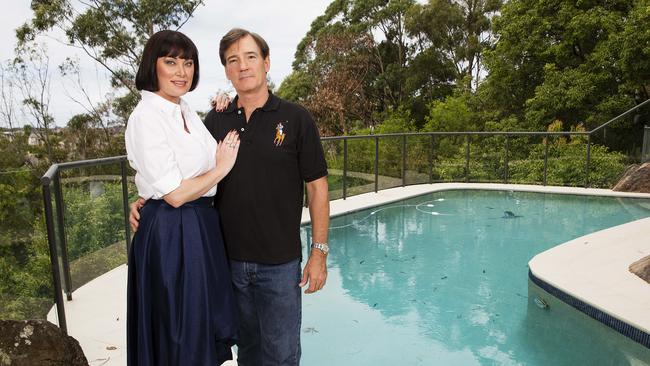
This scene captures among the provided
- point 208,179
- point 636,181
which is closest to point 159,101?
point 208,179

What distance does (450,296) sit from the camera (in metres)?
3.89

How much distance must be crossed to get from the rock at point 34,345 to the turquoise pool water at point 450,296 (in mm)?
1337

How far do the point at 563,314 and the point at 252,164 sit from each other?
2873 mm

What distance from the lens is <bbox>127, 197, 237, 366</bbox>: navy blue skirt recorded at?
140cm

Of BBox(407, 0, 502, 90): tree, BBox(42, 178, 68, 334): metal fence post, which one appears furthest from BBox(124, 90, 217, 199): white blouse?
BBox(407, 0, 502, 90): tree

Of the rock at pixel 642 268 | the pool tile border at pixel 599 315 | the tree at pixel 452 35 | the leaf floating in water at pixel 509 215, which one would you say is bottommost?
the pool tile border at pixel 599 315

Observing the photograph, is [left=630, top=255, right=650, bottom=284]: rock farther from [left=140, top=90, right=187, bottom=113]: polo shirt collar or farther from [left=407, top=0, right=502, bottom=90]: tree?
[left=407, top=0, right=502, bottom=90]: tree

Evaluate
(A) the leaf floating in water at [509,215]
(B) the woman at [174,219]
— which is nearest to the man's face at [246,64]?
(B) the woman at [174,219]

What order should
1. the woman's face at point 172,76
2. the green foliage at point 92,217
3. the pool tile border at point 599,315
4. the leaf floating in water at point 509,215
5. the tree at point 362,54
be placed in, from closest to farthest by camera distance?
the woman's face at point 172,76
the pool tile border at point 599,315
the green foliage at point 92,217
the leaf floating in water at point 509,215
the tree at point 362,54

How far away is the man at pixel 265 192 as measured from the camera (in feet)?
5.11

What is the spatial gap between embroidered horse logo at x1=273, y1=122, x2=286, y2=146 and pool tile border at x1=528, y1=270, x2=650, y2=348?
261 centimetres

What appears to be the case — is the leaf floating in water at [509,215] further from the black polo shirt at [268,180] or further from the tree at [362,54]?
the tree at [362,54]

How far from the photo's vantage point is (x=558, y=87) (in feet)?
38.8

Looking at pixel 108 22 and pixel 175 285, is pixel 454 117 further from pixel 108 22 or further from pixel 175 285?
pixel 175 285
